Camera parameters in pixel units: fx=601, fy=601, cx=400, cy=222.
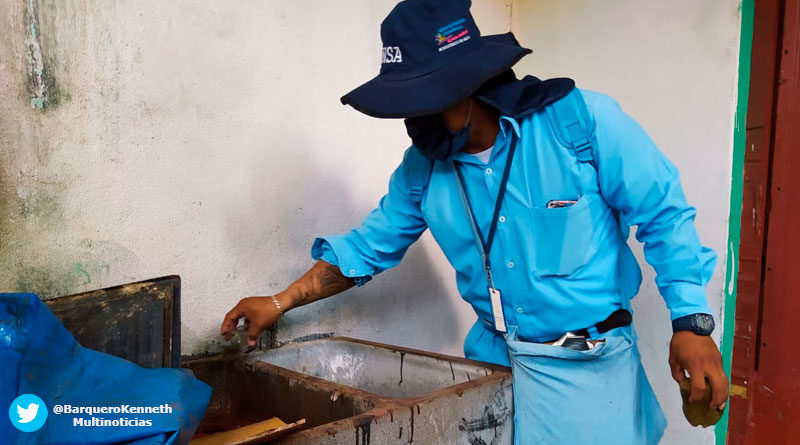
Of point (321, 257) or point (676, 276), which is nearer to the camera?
point (676, 276)

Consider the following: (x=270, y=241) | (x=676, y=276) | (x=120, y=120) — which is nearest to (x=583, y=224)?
(x=676, y=276)

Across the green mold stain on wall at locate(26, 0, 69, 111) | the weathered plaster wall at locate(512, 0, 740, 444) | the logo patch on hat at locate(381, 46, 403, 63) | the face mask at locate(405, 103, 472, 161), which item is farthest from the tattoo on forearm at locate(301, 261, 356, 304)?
the weathered plaster wall at locate(512, 0, 740, 444)

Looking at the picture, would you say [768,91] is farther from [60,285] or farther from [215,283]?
[60,285]

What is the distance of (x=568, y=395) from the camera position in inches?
48.4

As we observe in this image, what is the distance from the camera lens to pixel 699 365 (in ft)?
3.60

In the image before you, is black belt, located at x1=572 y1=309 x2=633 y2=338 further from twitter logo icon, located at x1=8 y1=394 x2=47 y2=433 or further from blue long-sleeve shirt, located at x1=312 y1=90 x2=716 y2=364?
twitter logo icon, located at x1=8 y1=394 x2=47 y2=433

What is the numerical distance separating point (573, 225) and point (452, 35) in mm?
453

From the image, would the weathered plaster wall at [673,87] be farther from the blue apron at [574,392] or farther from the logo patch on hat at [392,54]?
the logo patch on hat at [392,54]

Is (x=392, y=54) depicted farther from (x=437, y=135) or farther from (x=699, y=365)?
(x=699, y=365)

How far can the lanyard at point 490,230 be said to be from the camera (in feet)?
4.17

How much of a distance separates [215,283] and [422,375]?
565 millimetres

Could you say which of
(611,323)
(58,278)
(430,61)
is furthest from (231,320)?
(611,323)

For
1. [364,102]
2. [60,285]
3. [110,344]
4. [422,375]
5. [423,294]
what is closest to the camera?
[110,344]

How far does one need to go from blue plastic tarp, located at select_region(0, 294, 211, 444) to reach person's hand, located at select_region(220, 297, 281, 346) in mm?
609
